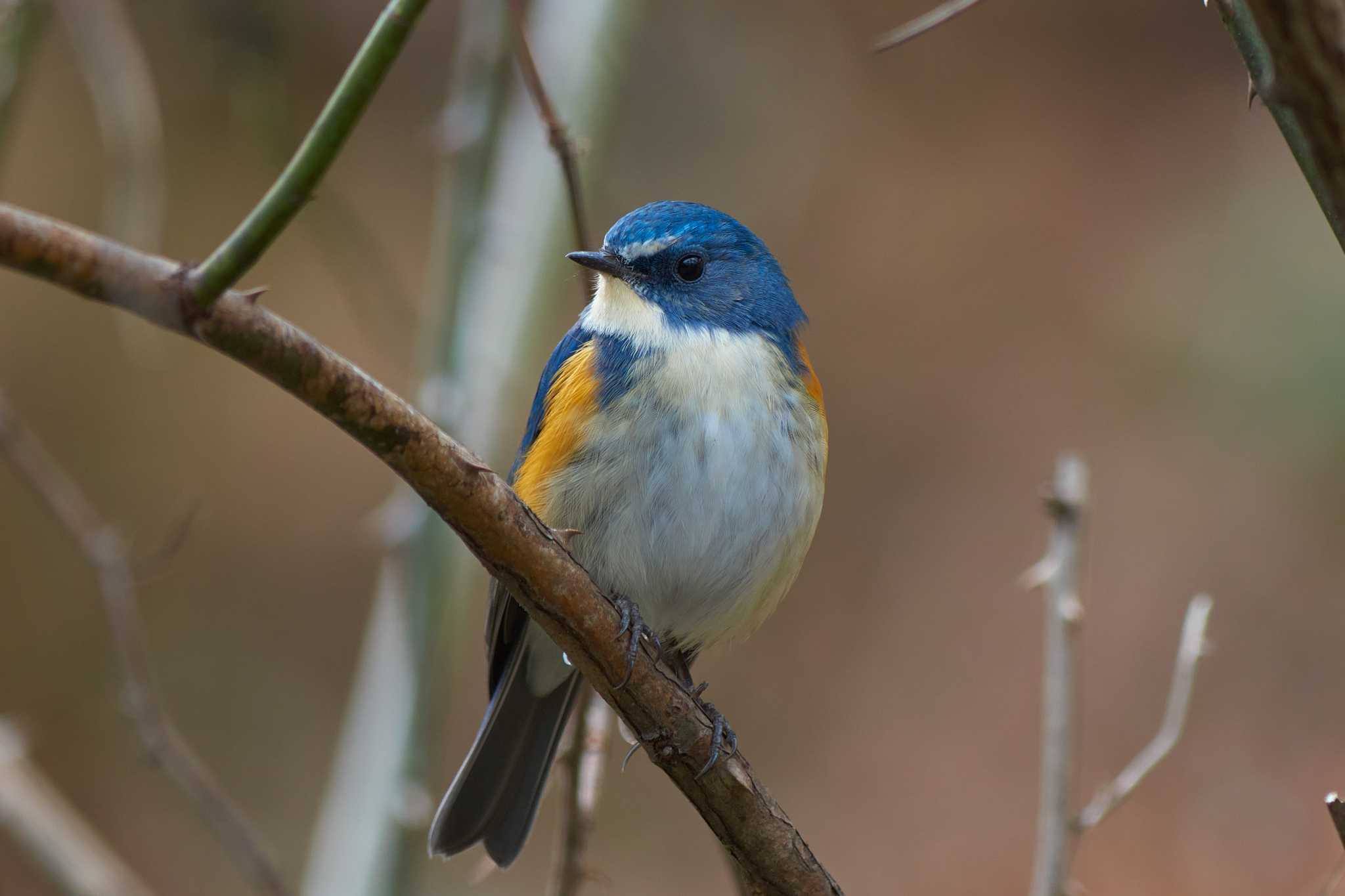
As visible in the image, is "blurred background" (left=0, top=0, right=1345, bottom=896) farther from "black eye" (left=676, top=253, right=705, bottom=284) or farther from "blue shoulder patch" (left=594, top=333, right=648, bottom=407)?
"blue shoulder patch" (left=594, top=333, right=648, bottom=407)

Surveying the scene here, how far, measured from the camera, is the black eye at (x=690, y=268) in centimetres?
360

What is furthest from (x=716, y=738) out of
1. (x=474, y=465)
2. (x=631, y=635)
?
(x=474, y=465)

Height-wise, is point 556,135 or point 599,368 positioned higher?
point 556,135

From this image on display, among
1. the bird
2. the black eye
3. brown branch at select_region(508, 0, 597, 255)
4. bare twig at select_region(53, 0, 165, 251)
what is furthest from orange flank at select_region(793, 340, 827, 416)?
bare twig at select_region(53, 0, 165, 251)

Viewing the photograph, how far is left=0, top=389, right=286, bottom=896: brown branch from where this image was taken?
9.82 ft

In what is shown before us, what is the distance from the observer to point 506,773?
3600 millimetres

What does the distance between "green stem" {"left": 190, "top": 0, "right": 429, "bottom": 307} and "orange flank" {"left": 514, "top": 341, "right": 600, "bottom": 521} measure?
148 centimetres

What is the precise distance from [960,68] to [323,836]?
6462 mm

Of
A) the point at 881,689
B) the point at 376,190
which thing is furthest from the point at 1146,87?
the point at 376,190

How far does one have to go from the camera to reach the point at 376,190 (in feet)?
27.9

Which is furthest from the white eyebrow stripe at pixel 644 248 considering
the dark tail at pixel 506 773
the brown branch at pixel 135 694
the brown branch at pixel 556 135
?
the brown branch at pixel 135 694

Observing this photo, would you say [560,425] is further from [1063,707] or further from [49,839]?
[49,839]

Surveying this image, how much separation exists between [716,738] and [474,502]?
31.6 inches

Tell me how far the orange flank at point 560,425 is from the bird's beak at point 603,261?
0.65 ft
